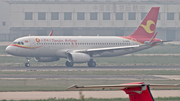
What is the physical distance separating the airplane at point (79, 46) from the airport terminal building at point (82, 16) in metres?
50.7

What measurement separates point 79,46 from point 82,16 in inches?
2153

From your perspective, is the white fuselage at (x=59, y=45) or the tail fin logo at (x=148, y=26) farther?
the tail fin logo at (x=148, y=26)

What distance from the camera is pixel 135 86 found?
8.09m

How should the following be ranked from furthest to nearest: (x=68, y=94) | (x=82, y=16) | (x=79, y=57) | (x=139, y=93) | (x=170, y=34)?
(x=170, y=34)
(x=82, y=16)
(x=79, y=57)
(x=68, y=94)
(x=139, y=93)

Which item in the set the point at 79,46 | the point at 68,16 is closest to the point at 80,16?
the point at 68,16

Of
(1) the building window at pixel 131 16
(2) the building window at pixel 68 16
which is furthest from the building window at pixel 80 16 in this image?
(1) the building window at pixel 131 16

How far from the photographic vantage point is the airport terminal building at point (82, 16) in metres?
97.0

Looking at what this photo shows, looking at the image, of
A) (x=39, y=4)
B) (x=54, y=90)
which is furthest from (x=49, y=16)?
(x=54, y=90)

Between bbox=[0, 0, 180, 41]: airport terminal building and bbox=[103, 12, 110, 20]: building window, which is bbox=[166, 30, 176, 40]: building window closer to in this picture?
bbox=[0, 0, 180, 41]: airport terminal building

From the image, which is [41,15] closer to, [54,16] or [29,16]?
[29,16]

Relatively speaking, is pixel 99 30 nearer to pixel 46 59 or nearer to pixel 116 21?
pixel 116 21

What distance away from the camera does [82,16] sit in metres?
97.8

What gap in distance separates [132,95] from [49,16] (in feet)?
294

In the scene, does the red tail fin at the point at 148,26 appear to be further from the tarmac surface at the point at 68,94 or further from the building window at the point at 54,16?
the building window at the point at 54,16
